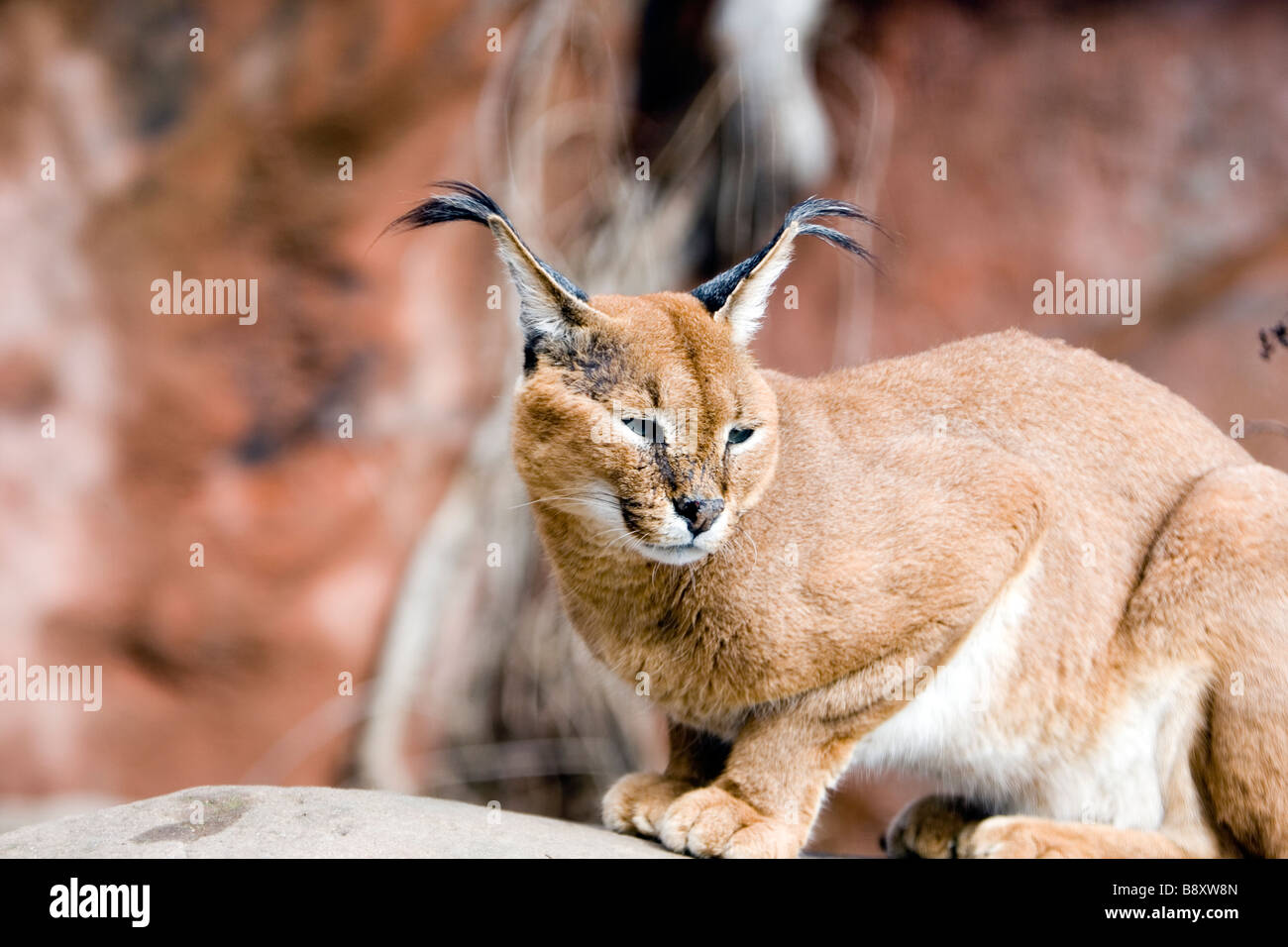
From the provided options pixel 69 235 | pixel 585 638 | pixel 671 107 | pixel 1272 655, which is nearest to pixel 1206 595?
pixel 1272 655

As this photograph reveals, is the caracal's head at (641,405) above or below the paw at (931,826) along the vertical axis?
above

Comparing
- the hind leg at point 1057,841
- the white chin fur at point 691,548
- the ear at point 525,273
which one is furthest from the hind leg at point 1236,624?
Result: the ear at point 525,273

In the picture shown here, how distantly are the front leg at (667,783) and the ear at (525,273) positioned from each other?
144 centimetres

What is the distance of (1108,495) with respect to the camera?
401cm

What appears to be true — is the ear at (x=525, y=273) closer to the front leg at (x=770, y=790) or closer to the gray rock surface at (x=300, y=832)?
the front leg at (x=770, y=790)

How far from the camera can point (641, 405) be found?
3.49 m

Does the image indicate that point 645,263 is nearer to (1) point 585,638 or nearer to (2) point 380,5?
(2) point 380,5

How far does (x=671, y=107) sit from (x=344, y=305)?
7.76ft

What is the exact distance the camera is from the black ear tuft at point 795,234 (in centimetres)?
374

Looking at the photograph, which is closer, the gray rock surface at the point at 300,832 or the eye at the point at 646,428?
the gray rock surface at the point at 300,832

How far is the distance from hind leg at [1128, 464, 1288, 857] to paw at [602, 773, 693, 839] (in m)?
1.58

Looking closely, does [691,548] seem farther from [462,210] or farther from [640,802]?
[462,210]

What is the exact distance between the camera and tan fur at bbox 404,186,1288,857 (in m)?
3.55

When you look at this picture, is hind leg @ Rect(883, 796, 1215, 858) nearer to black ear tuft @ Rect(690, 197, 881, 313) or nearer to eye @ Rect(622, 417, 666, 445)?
eye @ Rect(622, 417, 666, 445)
